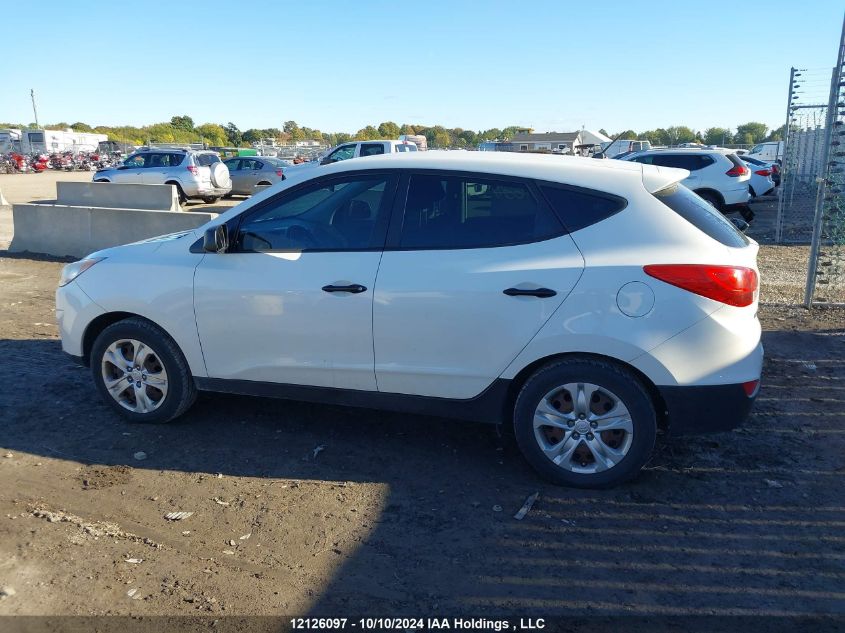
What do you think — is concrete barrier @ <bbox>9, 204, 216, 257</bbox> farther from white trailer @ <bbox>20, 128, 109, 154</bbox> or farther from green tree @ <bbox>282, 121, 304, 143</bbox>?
green tree @ <bbox>282, 121, 304, 143</bbox>

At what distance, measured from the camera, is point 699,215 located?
4.08m

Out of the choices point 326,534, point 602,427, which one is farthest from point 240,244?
point 602,427

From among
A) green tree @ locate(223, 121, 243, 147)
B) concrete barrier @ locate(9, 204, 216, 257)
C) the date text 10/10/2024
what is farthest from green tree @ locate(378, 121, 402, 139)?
the date text 10/10/2024

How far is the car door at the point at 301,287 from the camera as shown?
427 centimetres

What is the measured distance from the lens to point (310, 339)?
436cm

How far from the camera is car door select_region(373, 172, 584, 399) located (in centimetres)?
393

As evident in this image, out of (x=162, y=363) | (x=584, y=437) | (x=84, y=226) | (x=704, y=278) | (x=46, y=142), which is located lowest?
(x=584, y=437)

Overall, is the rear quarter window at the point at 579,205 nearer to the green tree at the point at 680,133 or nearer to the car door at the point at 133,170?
the car door at the point at 133,170

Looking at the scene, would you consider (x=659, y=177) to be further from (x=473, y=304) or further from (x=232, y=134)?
(x=232, y=134)

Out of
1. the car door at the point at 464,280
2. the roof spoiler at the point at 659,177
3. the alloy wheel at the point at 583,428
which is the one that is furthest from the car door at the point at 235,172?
the alloy wheel at the point at 583,428

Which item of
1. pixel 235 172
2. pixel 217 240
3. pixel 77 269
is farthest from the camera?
pixel 235 172

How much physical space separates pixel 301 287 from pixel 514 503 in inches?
69.6

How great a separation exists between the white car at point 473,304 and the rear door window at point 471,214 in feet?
0.04

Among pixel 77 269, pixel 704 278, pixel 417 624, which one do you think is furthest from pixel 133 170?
pixel 417 624
